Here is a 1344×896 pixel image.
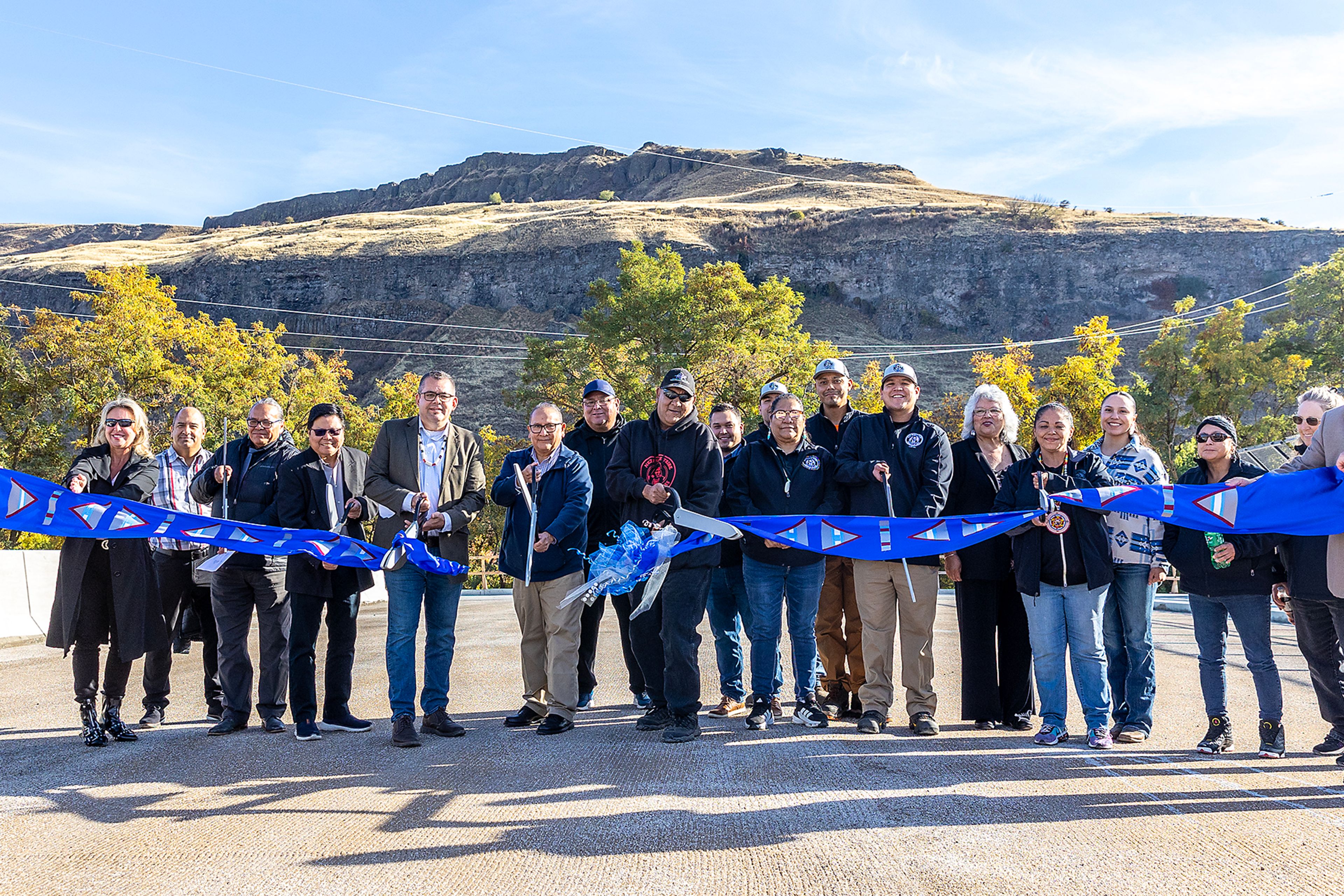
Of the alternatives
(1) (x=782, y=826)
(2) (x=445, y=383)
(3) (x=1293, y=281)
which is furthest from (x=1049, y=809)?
(3) (x=1293, y=281)

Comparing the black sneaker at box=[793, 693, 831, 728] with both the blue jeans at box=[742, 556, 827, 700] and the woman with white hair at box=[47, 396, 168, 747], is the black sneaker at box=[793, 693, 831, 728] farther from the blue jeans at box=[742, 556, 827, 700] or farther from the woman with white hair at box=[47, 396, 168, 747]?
the woman with white hair at box=[47, 396, 168, 747]

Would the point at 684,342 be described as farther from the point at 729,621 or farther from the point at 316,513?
the point at 316,513

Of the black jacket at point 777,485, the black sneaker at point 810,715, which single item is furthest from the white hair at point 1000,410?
the black sneaker at point 810,715

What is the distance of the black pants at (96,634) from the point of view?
600 cm

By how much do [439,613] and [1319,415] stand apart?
576 centimetres

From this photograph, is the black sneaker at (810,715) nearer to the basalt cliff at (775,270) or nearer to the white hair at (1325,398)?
the white hair at (1325,398)

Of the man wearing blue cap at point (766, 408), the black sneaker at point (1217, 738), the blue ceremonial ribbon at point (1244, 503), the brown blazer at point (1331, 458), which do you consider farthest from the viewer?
the man wearing blue cap at point (766, 408)

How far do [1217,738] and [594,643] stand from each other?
406 cm

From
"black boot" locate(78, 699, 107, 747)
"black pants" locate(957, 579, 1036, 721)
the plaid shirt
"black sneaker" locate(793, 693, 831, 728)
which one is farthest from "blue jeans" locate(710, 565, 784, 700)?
"black boot" locate(78, 699, 107, 747)

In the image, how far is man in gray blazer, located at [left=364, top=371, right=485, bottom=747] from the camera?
6004 millimetres

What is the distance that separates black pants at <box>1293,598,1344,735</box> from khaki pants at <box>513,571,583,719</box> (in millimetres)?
4298

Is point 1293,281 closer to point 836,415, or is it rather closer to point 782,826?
point 836,415

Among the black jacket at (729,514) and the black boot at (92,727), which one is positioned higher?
the black jacket at (729,514)

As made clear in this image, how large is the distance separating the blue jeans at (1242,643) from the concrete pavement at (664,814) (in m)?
0.32
